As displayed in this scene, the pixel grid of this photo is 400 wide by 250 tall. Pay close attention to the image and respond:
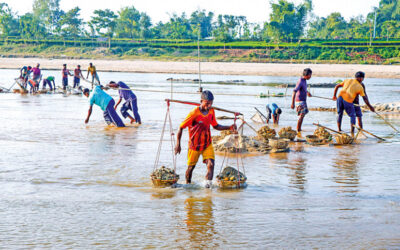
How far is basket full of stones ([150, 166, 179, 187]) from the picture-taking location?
22.1 feet

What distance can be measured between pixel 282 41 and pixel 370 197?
71.4 m

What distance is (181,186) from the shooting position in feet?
22.6

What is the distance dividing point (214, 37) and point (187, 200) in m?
83.2

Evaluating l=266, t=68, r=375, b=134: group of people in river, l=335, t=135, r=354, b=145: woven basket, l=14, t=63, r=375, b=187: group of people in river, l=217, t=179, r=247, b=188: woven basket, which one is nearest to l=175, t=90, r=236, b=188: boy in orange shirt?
l=14, t=63, r=375, b=187: group of people in river

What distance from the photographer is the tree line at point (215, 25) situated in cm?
8019

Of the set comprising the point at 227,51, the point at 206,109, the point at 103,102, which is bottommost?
the point at 103,102

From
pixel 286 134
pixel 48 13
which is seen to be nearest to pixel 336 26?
pixel 48 13

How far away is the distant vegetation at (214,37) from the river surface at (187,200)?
1939 inches

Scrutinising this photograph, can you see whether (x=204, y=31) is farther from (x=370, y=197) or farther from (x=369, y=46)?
(x=370, y=197)

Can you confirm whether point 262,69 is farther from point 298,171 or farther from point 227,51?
point 298,171

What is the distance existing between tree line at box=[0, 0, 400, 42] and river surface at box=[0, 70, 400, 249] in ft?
216

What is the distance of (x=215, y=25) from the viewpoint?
10256cm

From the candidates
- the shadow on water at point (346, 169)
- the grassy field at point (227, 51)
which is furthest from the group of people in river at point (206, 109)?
the grassy field at point (227, 51)

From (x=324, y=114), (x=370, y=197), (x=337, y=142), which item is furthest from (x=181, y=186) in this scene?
(x=324, y=114)
